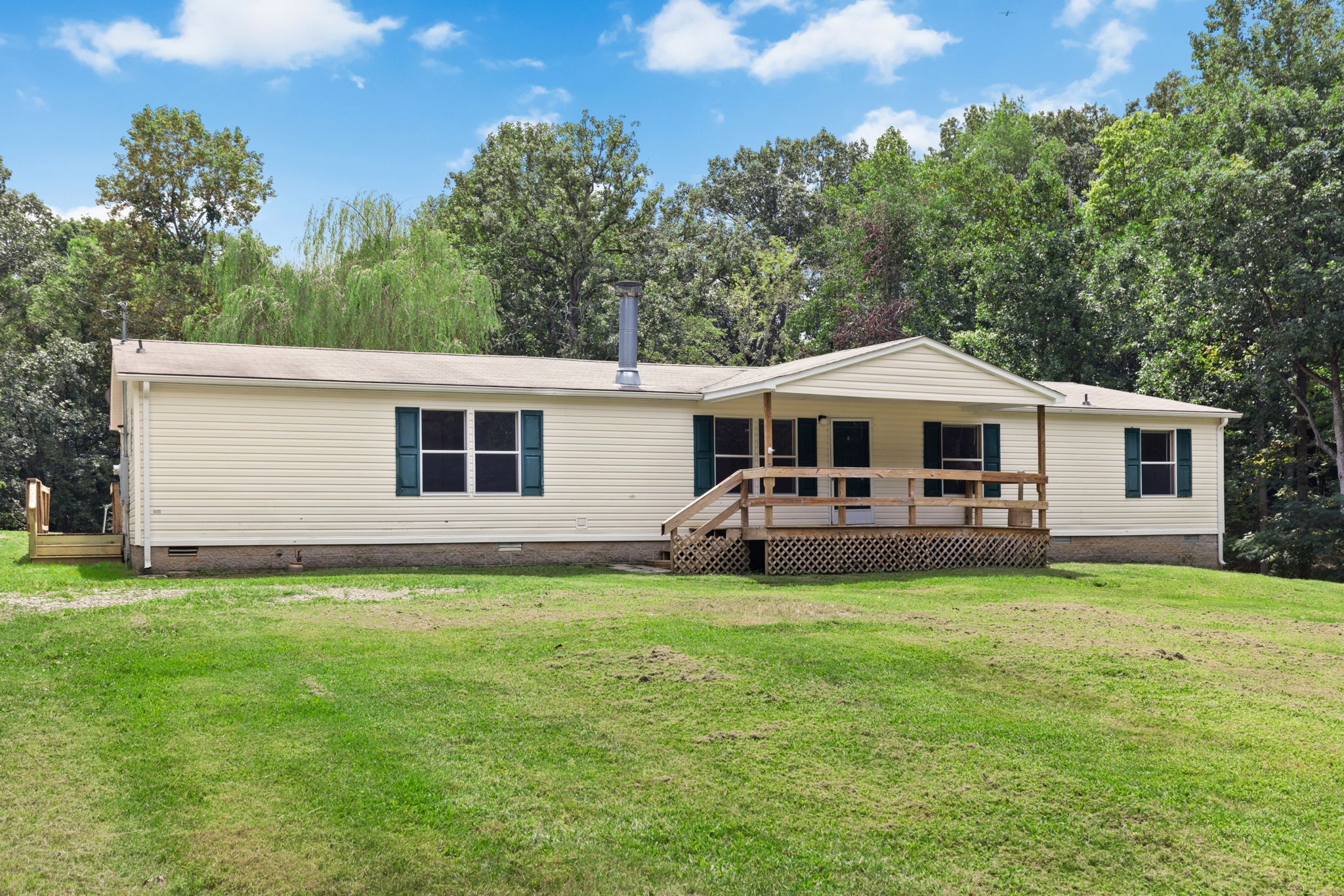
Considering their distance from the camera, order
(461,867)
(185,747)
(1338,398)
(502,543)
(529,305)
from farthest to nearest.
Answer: (529,305) → (1338,398) → (502,543) → (185,747) → (461,867)

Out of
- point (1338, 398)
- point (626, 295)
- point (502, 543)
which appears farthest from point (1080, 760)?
point (1338, 398)

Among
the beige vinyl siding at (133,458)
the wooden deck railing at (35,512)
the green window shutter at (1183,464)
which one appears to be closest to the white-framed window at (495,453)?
the beige vinyl siding at (133,458)

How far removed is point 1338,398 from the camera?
23062 millimetres

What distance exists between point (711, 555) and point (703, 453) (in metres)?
2.30

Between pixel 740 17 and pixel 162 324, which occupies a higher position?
pixel 740 17

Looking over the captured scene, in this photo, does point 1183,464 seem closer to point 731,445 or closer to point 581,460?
point 731,445

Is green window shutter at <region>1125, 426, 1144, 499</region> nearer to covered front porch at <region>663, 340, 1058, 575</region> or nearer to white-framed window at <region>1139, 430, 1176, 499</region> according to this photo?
white-framed window at <region>1139, 430, 1176, 499</region>

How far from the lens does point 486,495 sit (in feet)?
53.4

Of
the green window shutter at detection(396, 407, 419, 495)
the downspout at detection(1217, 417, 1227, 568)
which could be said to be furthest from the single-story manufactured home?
the downspout at detection(1217, 417, 1227, 568)

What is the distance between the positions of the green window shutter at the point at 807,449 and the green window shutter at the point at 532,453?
4601 mm

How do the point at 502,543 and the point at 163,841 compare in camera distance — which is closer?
the point at 163,841

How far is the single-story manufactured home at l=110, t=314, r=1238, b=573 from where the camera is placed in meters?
14.8

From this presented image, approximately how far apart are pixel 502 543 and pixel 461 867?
11.9 meters

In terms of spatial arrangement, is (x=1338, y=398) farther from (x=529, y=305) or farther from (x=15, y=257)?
(x=15, y=257)
